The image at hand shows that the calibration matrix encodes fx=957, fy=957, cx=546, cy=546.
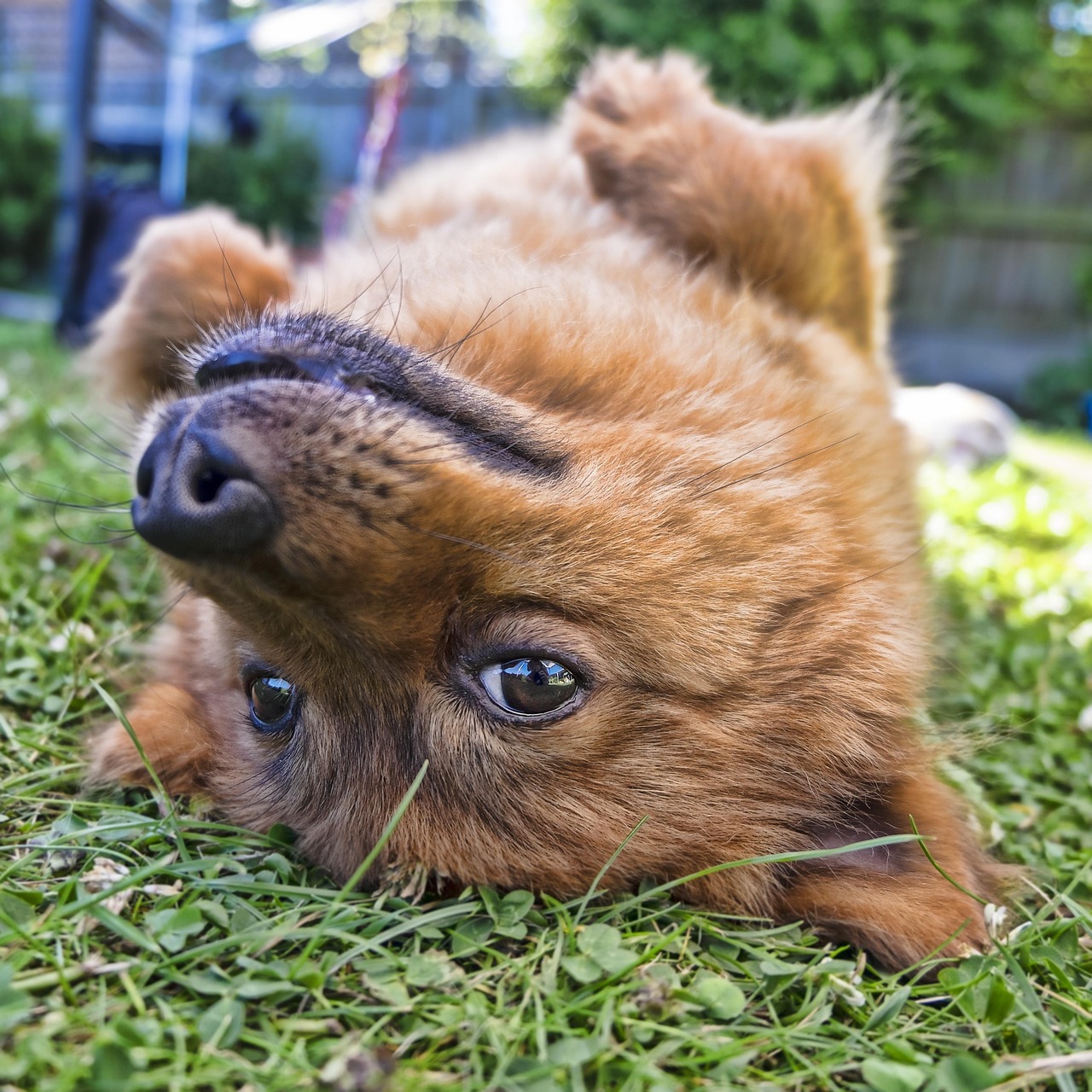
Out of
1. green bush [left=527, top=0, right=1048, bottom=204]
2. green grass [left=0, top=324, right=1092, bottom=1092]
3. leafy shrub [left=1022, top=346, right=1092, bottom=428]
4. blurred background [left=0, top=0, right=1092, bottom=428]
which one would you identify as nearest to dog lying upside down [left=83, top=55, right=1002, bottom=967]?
green grass [left=0, top=324, right=1092, bottom=1092]

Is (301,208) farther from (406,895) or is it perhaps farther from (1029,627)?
(406,895)

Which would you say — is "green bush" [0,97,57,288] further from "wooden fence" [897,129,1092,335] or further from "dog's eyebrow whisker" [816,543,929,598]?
"dog's eyebrow whisker" [816,543,929,598]

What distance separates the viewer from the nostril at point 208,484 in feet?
5.50

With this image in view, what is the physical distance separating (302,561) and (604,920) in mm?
881

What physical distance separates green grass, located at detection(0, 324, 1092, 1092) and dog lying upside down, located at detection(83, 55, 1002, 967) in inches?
4.5

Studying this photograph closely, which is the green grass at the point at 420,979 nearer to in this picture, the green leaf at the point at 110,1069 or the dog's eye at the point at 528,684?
the green leaf at the point at 110,1069

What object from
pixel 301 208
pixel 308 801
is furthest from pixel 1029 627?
pixel 301 208

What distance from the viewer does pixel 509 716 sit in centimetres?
186

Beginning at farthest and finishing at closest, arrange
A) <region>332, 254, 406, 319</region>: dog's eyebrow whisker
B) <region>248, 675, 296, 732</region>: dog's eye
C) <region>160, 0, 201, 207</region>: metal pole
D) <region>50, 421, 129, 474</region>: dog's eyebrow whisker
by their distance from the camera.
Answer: <region>160, 0, 201, 207</region>: metal pole < <region>50, 421, 129, 474</region>: dog's eyebrow whisker < <region>332, 254, 406, 319</region>: dog's eyebrow whisker < <region>248, 675, 296, 732</region>: dog's eye

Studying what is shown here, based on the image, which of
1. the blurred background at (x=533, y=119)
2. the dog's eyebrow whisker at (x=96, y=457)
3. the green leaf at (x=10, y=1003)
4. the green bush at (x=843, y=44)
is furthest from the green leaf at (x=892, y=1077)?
the green bush at (x=843, y=44)

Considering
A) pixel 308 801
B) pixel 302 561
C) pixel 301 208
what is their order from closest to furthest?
pixel 302 561
pixel 308 801
pixel 301 208

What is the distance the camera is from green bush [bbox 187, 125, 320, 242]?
47.7 feet

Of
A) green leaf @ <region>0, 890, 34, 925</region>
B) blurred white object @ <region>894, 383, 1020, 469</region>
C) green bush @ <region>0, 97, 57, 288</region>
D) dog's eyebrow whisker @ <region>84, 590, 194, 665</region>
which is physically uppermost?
green leaf @ <region>0, 890, 34, 925</region>

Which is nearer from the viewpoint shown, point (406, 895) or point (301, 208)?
point (406, 895)
